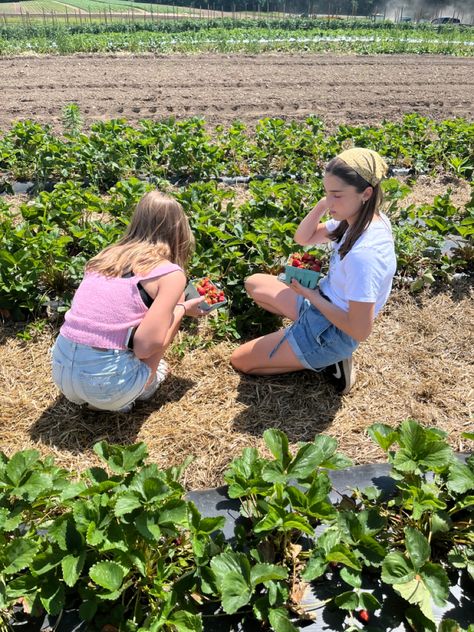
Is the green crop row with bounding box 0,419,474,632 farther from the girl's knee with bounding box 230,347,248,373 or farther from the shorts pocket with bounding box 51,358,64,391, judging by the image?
the girl's knee with bounding box 230,347,248,373

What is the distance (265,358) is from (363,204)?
1.07 meters

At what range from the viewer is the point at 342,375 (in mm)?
3232

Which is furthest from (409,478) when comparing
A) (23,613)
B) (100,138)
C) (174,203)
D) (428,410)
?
(100,138)

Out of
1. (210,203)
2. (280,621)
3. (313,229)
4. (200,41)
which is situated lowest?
(280,621)

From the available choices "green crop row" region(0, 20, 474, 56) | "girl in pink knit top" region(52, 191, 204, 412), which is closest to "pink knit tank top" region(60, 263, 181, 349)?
"girl in pink knit top" region(52, 191, 204, 412)

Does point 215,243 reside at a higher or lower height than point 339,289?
lower

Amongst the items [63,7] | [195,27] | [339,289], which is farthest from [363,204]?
[63,7]

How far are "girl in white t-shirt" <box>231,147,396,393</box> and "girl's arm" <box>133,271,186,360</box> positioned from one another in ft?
2.45

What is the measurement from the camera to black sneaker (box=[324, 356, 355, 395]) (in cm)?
320

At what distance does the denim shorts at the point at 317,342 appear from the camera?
3.04 metres

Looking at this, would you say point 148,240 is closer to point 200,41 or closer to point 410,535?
point 410,535

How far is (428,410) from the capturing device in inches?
126

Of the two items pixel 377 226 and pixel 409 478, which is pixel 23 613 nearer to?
pixel 409 478

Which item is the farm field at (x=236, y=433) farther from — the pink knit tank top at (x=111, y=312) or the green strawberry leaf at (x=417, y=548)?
the pink knit tank top at (x=111, y=312)
